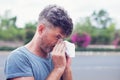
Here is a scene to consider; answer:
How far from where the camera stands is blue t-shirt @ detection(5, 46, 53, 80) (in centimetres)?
232

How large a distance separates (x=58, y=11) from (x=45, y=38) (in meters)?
0.20

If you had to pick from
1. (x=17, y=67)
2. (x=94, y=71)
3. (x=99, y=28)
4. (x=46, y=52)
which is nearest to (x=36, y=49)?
(x=46, y=52)

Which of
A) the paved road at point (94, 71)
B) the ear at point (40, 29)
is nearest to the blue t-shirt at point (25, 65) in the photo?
the ear at point (40, 29)

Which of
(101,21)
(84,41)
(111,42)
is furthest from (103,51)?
(101,21)

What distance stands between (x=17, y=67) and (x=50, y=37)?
1.00ft

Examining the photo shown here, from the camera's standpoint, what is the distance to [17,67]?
91.3 inches

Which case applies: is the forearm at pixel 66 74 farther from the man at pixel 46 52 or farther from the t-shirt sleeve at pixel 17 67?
the t-shirt sleeve at pixel 17 67

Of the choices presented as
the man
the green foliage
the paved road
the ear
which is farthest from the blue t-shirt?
the green foliage

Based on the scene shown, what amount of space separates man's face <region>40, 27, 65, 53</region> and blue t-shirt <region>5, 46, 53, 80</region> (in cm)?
9

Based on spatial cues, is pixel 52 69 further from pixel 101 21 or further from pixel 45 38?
pixel 101 21

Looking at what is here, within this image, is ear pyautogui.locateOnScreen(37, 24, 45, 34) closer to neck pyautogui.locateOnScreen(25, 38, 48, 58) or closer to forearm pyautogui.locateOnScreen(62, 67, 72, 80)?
neck pyautogui.locateOnScreen(25, 38, 48, 58)

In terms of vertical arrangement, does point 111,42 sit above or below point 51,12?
below

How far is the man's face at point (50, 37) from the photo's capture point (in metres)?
2.43

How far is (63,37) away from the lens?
2.47 m
